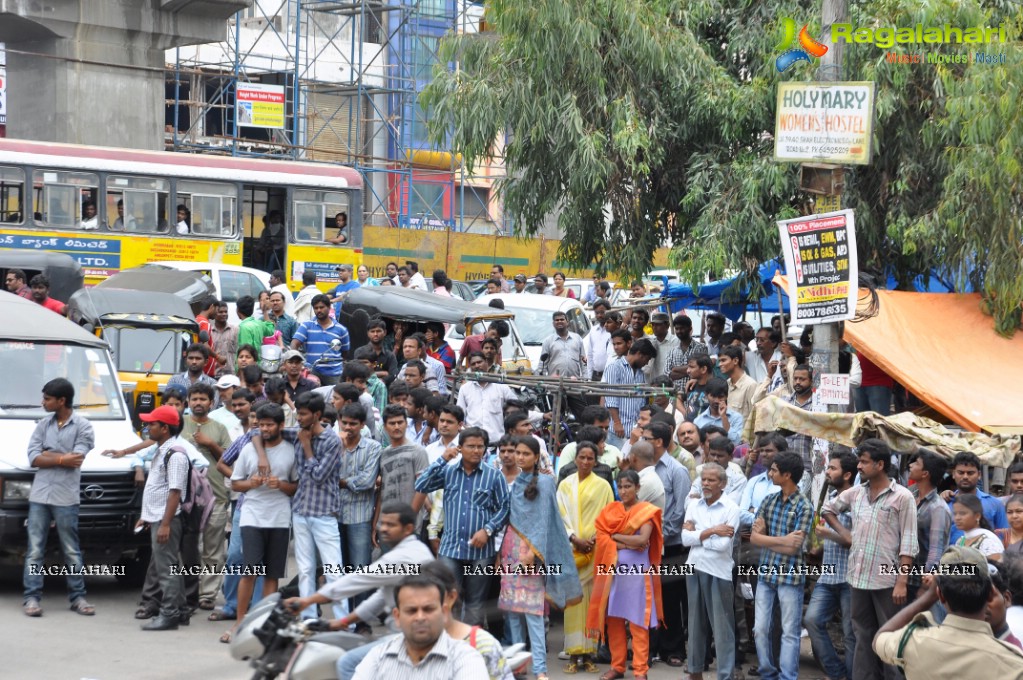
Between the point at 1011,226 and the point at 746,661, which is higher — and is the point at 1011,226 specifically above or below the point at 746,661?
above

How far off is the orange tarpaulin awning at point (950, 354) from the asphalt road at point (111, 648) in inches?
105

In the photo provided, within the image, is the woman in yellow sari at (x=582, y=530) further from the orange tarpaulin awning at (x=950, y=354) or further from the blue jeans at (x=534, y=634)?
the orange tarpaulin awning at (x=950, y=354)

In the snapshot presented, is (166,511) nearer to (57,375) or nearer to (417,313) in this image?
(57,375)

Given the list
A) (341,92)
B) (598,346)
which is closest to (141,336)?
(598,346)

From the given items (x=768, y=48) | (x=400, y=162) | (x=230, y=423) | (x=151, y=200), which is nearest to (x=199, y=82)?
(x=400, y=162)

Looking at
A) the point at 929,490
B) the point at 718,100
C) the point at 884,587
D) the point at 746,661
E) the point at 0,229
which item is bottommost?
the point at 746,661

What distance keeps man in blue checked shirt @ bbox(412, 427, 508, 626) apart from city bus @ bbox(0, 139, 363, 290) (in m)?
15.7

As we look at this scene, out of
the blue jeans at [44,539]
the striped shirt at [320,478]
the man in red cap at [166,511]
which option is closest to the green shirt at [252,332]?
the man in red cap at [166,511]

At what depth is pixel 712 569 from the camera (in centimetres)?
935

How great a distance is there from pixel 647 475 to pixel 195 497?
3.47 meters

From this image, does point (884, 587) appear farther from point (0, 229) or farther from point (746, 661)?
point (0, 229)

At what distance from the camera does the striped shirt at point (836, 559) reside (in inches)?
363

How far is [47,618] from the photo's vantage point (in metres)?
10.4

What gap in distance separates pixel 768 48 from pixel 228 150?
2486cm
